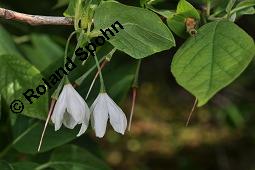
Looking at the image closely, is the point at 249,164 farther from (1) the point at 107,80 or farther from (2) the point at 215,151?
(1) the point at 107,80

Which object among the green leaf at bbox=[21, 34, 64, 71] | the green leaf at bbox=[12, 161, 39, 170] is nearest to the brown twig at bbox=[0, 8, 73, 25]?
the green leaf at bbox=[12, 161, 39, 170]

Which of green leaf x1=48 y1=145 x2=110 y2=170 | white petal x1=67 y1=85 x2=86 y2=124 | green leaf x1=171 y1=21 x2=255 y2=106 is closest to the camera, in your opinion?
green leaf x1=171 y1=21 x2=255 y2=106

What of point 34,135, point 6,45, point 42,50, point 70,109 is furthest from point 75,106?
point 42,50

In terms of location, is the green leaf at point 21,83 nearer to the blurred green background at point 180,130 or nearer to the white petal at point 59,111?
the white petal at point 59,111

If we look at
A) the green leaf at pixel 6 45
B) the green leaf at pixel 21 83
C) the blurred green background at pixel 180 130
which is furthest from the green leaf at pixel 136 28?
the blurred green background at pixel 180 130

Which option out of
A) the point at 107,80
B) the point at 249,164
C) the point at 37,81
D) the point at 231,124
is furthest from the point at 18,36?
the point at 249,164

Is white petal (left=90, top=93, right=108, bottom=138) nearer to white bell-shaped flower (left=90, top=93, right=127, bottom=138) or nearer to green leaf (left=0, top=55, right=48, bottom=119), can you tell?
white bell-shaped flower (left=90, top=93, right=127, bottom=138)
